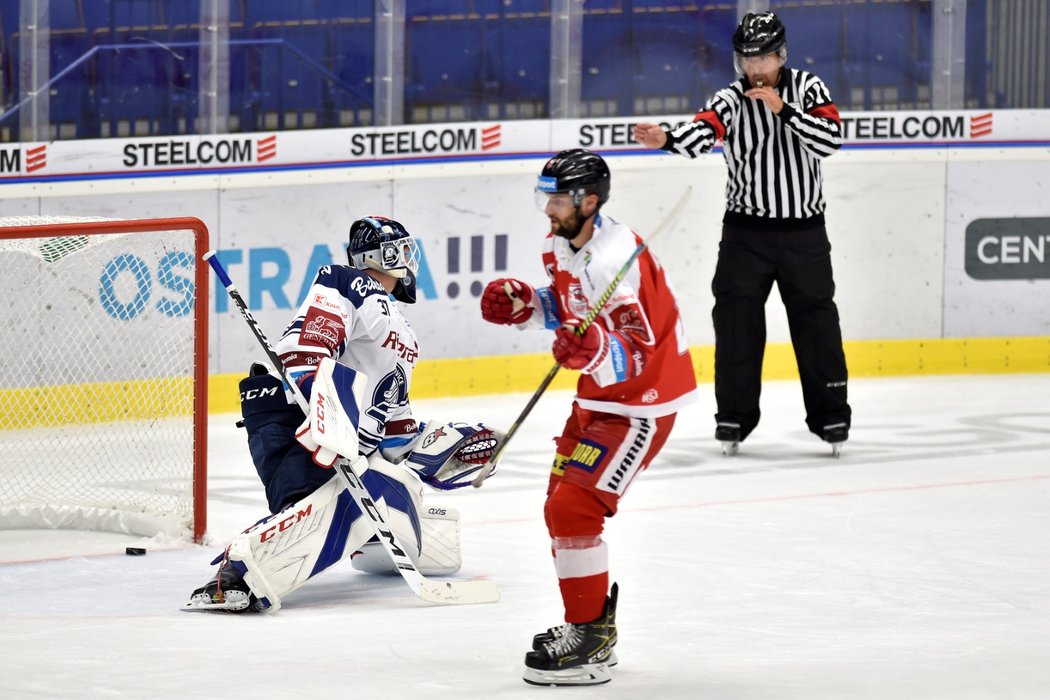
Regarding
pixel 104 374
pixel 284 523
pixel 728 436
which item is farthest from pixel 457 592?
pixel 728 436

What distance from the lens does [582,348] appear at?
334 cm

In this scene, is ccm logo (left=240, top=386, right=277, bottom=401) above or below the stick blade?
above

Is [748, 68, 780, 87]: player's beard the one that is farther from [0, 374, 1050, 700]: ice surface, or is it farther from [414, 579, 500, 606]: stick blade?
[414, 579, 500, 606]: stick blade

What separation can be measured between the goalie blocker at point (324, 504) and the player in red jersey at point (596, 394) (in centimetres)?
81

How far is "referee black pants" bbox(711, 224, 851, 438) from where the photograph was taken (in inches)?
244

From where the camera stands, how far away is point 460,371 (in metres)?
7.50

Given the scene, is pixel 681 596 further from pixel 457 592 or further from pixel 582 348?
pixel 582 348

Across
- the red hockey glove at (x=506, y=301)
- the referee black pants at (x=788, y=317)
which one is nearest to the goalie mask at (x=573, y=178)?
the red hockey glove at (x=506, y=301)

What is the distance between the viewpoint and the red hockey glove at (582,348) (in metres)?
3.34

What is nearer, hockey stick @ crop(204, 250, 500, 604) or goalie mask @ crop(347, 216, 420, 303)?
hockey stick @ crop(204, 250, 500, 604)

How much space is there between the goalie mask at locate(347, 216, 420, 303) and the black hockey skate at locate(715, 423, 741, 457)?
2084mm

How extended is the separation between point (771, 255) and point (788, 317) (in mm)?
221

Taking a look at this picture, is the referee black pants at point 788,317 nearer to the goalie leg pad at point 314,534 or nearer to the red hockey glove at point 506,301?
the goalie leg pad at point 314,534

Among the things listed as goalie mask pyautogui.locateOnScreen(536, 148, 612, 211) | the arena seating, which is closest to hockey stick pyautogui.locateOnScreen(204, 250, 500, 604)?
goalie mask pyautogui.locateOnScreen(536, 148, 612, 211)
